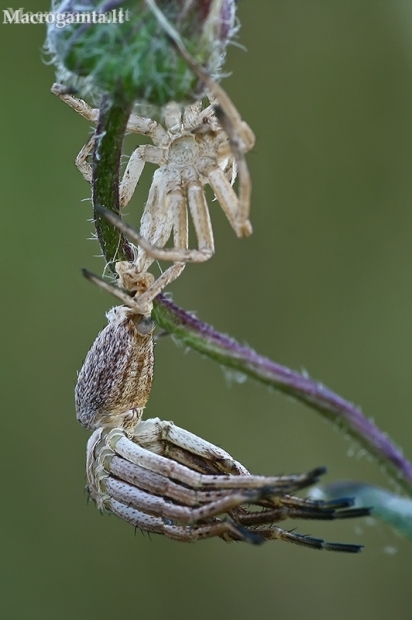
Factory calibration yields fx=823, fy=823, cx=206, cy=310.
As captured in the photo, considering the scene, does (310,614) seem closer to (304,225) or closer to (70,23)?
(304,225)

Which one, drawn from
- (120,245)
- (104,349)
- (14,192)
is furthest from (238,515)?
(14,192)

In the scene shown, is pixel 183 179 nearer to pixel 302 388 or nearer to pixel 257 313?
pixel 302 388

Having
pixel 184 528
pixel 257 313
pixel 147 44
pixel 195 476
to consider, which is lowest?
pixel 184 528

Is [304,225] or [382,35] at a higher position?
[382,35]

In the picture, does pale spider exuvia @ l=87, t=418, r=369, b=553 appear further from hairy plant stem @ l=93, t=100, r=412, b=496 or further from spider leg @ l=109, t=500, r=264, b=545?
hairy plant stem @ l=93, t=100, r=412, b=496

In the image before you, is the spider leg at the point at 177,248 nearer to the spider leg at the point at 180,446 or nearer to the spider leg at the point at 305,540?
the spider leg at the point at 180,446

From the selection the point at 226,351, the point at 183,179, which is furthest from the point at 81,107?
the point at 226,351

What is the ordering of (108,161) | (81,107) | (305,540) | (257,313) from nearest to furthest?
(108,161) → (305,540) → (81,107) → (257,313)
